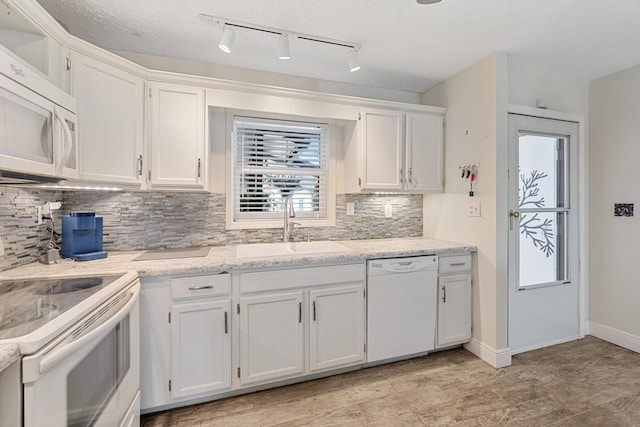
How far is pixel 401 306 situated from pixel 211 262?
146cm

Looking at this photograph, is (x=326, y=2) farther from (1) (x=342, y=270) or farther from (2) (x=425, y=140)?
(1) (x=342, y=270)

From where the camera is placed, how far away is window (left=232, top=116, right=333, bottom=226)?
263cm

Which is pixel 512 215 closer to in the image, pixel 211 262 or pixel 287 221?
pixel 287 221

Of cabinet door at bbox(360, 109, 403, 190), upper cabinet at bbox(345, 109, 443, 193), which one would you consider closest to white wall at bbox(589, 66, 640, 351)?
upper cabinet at bbox(345, 109, 443, 193)

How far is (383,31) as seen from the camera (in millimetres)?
2037

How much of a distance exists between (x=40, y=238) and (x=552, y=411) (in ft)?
11.2

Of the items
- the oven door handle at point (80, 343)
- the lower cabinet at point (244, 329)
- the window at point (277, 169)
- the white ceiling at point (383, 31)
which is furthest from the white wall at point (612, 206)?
the oven door handle at point (80, 343)

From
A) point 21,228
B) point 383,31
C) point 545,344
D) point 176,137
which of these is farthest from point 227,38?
point 545,344

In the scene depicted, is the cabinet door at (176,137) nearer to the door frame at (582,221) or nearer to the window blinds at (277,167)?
the window blinds at (277,167)

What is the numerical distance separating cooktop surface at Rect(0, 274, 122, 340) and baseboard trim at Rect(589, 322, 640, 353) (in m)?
4.00

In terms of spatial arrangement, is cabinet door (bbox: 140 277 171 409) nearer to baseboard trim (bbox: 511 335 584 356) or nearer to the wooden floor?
the wooden floor

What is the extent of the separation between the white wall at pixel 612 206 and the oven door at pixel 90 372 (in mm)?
3845

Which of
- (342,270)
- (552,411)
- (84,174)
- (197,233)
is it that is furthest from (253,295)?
(552,411)

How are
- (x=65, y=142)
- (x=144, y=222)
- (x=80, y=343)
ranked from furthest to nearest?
1. (x=144, y=222)
2. (x=65, y=142)
3. (x=80, y=343)
